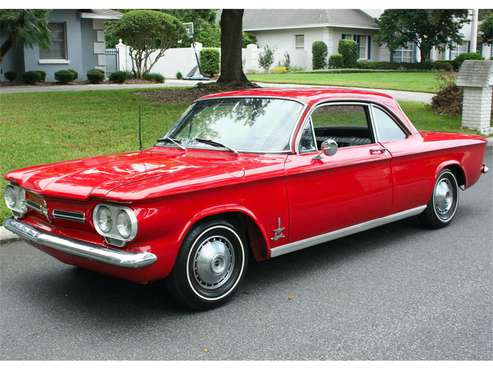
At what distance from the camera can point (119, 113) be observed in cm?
1408

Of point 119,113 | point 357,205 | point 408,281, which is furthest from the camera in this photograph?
point 119,113

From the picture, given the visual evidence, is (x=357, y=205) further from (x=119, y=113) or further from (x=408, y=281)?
(x=119, y=113)

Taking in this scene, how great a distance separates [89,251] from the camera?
14.1 feet

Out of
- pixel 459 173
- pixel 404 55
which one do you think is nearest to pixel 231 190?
pixel 459 173

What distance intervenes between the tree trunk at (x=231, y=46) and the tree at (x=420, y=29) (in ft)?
85.4

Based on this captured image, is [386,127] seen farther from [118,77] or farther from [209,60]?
[209,60]

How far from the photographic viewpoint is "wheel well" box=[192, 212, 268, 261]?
479 cm

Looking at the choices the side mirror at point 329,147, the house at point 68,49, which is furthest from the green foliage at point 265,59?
the side mirror at point 329,147

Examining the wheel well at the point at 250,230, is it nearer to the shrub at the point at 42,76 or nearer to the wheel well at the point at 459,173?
the wheel well at the point at 459,173

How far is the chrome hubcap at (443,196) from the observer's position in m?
6.84

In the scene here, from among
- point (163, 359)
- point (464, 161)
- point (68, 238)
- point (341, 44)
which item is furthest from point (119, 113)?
point (341, 44)

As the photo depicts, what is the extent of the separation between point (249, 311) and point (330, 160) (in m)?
1.54

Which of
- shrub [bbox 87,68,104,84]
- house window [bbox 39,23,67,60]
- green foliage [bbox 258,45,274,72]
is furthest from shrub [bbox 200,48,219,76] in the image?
shrub [bbox 87,68,104,84]

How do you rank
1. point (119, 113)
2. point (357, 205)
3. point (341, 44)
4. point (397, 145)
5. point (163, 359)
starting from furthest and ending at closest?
point (341, 44), point (119, 113), point (397, 145), point (357, 205), point (163, 359)
